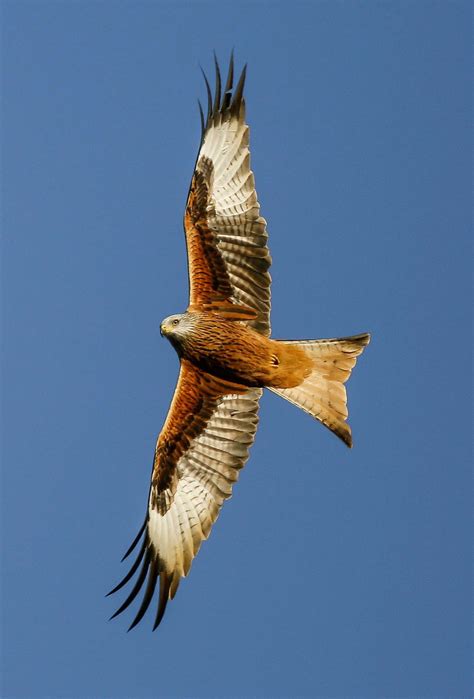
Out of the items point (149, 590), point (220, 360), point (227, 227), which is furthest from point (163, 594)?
point (227, 227)

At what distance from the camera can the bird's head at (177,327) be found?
12.6m

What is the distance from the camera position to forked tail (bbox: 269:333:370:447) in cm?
1273

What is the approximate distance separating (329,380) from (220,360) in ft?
3.46

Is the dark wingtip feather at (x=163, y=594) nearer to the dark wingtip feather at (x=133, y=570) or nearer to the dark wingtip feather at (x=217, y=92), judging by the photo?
the dark wingtip feather at (x=133, y=570)

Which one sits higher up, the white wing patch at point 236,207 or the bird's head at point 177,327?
the white wing patch at point 236,207

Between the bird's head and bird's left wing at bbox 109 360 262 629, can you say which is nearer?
the bird's head

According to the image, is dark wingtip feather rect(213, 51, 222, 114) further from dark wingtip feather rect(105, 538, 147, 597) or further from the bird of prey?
dark wingtip feather rect(105, 538, 147, 597)

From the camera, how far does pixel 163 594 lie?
41.9ft

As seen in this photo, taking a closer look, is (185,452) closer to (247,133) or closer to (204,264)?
(204,264)

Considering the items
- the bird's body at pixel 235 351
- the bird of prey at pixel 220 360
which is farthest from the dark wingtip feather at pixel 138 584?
the bird's body at pixel 235 351

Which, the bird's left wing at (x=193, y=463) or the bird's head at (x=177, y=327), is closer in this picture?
the bird's head at (x=177, y=327)

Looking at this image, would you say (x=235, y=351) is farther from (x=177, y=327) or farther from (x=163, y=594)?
(x=163, y=594)

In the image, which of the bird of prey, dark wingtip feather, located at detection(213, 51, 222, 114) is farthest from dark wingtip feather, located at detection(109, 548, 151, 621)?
dark wingtip feather, located at detection(213, 51, 222, 114)

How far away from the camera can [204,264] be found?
12750 millimetres
